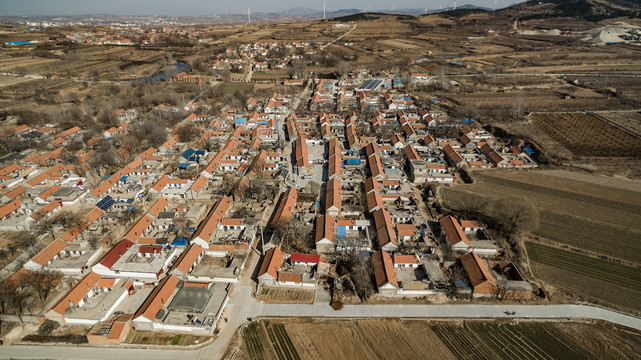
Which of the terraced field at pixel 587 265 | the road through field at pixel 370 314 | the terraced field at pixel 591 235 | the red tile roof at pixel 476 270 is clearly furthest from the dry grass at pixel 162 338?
the terraced field at pixel 591 235

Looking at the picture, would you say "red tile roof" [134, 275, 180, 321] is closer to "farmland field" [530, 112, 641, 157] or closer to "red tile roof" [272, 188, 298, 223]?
"red tile roof" [272, 188, 298, 223]

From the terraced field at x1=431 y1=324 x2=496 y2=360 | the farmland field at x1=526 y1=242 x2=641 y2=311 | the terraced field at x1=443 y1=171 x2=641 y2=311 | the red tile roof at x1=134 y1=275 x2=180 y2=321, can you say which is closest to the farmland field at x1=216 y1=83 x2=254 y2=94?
the terraced field at x1=443 y1=171 x2=641 y2=311

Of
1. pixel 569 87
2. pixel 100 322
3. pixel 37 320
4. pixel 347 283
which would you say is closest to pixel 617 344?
pixel 347 283

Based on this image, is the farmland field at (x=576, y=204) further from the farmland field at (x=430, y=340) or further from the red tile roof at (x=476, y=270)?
the farmland field at (x=430, y=340)

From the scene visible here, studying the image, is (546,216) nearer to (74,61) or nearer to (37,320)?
(37,320)

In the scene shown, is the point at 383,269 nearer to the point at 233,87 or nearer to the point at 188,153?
the point at 188,153
